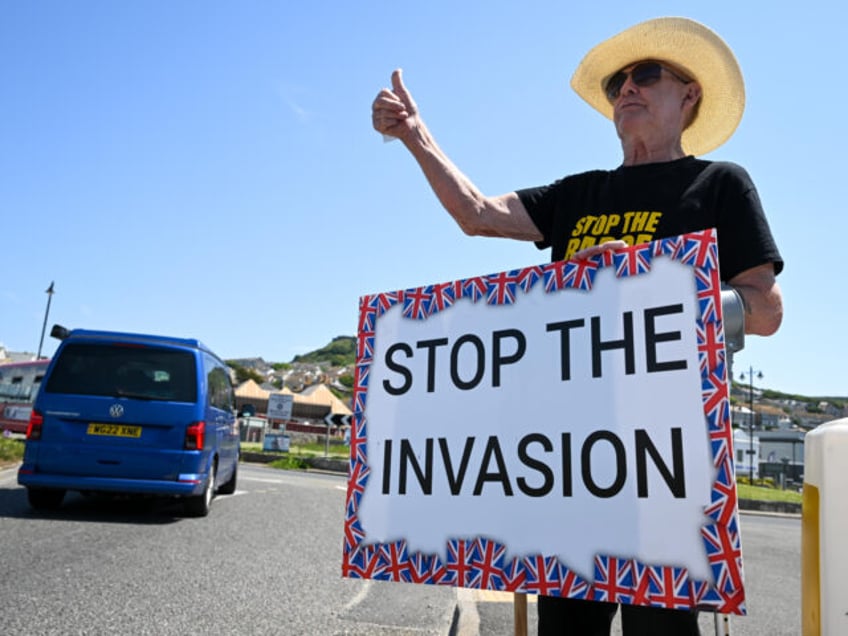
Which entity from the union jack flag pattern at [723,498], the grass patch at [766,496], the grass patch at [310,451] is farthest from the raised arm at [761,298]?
the grass patch at [310,451]

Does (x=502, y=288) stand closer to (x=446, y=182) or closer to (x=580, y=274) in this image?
(x=580, y=274)

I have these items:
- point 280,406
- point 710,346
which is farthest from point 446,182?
point 280,406

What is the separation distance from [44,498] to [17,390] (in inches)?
725

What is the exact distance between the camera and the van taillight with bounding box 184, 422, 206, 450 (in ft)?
21.2

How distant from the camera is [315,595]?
4.01 m

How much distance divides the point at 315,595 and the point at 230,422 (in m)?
4.98

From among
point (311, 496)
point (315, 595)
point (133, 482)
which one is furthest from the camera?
point (311, 496)

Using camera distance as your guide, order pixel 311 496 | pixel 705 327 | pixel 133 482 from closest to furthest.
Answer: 1. pixel 705 327
2. pixel 133 482
3. pixel 311 496

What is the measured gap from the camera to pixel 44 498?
21.1ft

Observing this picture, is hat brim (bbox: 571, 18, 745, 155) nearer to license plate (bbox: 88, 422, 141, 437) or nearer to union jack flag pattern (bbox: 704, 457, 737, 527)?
union jack flag pattern (bbox: 704, 457, 737, 527)

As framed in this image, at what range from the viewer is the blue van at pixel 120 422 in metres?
6.23

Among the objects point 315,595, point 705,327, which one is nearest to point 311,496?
point 315,595

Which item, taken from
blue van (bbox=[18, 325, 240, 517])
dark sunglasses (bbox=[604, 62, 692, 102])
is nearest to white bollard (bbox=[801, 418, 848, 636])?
dark sunglasses (bbox=[604, 62, 692, 102])

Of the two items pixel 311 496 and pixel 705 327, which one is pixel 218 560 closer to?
pixel 705 327
